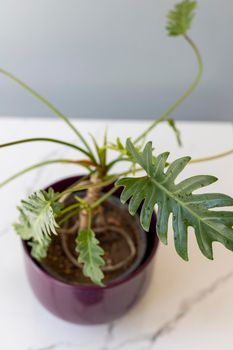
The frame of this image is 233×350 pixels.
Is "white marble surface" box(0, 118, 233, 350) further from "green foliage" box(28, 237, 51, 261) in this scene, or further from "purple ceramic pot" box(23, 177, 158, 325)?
"green foliage" box(28, 237, 51, 261)

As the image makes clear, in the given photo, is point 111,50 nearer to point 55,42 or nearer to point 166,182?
point 55,42

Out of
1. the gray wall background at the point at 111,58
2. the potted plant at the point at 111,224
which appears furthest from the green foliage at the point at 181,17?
the gray wall background at the point at 111,58

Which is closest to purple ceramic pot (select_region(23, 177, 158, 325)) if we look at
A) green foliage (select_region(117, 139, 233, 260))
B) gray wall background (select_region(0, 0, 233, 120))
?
green foliage (select_region(117, 139, 233, 260))

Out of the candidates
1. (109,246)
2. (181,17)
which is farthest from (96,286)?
(181,17)

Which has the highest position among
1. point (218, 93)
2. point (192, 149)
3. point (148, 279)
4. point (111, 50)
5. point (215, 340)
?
point (111, 50)

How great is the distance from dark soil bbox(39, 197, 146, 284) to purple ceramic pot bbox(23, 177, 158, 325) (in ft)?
0.07

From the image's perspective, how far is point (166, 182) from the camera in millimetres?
629

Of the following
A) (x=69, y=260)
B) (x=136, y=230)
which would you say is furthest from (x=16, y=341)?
(x=136, y=230)

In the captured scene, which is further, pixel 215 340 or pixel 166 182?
pixel 215 340

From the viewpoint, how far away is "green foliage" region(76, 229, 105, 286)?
0.71 metres

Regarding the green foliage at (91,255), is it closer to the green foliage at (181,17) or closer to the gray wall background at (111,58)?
the green foliage at (181,17)

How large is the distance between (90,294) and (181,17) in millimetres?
446

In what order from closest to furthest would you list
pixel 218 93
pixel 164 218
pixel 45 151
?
pixel 164 218 → pixel 45 151 → pixel 218 93

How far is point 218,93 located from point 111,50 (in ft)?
0.89
